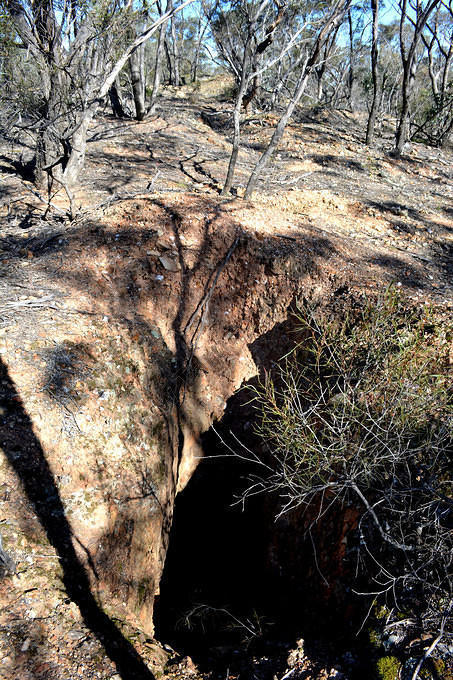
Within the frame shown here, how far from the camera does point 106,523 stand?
11.8 ft

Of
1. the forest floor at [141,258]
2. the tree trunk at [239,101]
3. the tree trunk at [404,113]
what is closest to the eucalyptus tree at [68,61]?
the forest floor at [141,258]

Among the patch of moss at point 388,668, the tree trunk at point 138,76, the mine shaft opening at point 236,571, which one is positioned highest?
the tree trunk at point 138,76

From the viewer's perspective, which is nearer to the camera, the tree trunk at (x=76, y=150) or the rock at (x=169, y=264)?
the rock at (x=169, y=264)

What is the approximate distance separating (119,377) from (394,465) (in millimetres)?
2770

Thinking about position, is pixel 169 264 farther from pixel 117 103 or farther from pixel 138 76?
pixel 117 103

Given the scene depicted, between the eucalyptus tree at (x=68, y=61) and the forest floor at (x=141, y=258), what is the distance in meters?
0.69

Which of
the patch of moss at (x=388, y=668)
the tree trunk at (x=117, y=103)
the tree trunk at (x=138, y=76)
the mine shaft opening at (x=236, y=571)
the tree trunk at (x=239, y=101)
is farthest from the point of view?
the tree trunk at (x=117, y=103)

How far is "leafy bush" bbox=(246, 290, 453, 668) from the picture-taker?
2736mm

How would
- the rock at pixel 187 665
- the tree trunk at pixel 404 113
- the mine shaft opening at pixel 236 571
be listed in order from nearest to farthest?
the rock at pixel 187 665 → the mine shaft opening at pixel 236 571 → the tree trunk at pixel 404 113

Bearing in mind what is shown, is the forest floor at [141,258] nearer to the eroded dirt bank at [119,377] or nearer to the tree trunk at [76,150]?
the eroded dirt bank at [119,377]

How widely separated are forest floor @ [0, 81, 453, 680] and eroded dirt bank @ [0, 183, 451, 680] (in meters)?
0.02

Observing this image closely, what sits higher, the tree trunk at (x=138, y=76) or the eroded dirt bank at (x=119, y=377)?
the tree trunk at (x=138, y=76)

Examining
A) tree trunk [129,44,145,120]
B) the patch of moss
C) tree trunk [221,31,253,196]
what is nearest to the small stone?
the patch of moss

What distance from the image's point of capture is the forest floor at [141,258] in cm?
289
